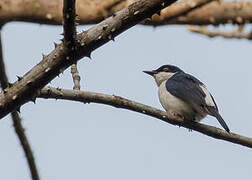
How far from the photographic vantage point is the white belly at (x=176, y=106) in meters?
5.69

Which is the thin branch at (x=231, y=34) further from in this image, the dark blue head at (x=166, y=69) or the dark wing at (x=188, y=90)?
the dark blue head at (x=166, y=69)

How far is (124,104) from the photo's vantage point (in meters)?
3.33

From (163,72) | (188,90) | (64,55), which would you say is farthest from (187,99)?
(64,55)

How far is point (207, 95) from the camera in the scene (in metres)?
6.13

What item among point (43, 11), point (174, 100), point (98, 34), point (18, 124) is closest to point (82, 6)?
point (43, 11)

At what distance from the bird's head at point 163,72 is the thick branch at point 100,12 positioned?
1.62 m

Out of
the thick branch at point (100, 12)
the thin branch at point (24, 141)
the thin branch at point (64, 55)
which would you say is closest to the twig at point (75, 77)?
the thin branch at point (24, 141)

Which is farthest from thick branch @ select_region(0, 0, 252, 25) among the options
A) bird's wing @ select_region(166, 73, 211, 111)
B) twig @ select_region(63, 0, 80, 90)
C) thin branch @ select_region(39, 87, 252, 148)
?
twig @ select_region(63, 0, 80, 90)

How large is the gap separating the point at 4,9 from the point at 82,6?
30.5 inches

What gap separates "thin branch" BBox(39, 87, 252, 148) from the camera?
318 centimetres

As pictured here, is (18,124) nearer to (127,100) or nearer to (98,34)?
(127,100)

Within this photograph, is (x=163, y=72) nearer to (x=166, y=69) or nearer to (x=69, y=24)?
(x=166, y=69)

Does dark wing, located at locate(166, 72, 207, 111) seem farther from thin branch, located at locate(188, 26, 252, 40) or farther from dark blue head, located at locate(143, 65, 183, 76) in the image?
thin branch, located at locate(188, 26, 252, 40)

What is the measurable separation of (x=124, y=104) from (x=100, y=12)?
8.02 feet
